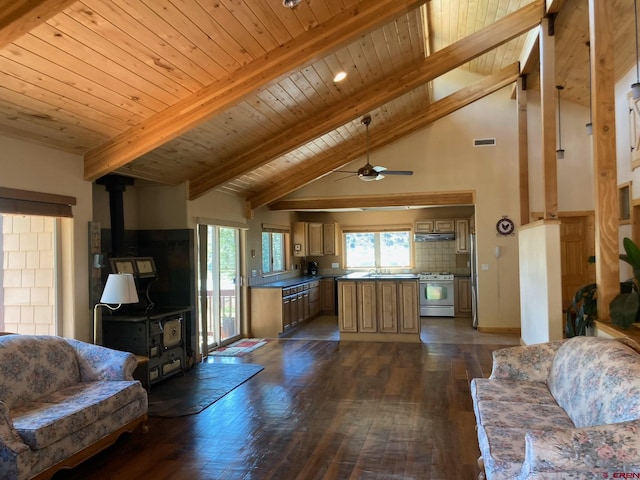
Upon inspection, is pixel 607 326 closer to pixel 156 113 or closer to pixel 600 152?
pixel 600 152

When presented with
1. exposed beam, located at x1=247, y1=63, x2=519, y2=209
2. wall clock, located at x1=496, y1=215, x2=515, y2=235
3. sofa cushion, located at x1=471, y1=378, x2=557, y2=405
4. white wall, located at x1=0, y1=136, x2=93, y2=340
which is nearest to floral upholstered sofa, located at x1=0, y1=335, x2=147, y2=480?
white wall, located at x1=0, y1=136, x2=93, y2=340

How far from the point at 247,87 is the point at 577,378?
10.8 feet

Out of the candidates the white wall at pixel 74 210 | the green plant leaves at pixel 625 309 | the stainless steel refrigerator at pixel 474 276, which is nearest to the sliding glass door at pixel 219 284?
the white wall at pixel 74 210

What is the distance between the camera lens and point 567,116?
758 cm

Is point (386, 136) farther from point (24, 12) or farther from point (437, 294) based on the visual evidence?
point (24, 12)

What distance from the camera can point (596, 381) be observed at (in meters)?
2.50

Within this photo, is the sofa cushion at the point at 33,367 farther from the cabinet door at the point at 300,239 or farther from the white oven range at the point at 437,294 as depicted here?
the white oven range at the point at 437,294

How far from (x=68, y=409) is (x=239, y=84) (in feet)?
9.29

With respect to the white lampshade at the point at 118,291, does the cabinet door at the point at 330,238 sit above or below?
above

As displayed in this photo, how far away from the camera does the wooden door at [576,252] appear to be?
24.7 feet

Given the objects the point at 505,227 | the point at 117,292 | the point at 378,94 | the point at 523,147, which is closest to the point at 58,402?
the point at 117,292

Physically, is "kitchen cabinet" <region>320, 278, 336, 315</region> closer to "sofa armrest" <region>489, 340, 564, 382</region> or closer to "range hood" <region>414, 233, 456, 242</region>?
"range hood" <region>414, 233, 456, 242</region>

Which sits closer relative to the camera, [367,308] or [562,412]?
[562,412]

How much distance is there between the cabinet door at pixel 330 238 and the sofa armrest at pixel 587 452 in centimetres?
835
